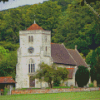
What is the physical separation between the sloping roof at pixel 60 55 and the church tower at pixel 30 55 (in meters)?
2.45

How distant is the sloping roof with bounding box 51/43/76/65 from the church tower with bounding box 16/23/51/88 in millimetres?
2450

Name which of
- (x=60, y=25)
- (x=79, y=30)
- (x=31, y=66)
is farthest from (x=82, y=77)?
(x=60, y=25)

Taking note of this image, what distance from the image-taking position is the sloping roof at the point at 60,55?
63.0 m

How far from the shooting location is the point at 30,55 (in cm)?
6047

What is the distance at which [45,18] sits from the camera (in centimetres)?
10319

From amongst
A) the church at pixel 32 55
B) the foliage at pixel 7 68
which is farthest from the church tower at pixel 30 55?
the foliage at pixel 7 68

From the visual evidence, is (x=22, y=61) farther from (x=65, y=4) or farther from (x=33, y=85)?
(x=65, y=4)

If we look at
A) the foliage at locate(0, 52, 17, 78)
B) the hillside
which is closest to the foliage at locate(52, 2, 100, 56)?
the hillside

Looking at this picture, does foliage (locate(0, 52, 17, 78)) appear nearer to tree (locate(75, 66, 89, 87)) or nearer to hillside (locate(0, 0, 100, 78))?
tree (locate(75, 66, 89, 87))

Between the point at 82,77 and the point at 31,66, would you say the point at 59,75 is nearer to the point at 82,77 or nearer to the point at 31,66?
the point at 82,77

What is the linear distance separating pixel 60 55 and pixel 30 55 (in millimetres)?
6425

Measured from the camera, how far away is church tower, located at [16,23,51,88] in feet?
197

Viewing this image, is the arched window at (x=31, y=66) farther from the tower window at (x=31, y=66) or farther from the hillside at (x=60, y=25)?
the hillside at (x=60, y=25)

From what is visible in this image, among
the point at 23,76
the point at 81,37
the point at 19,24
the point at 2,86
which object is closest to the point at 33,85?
the point at 23,76
